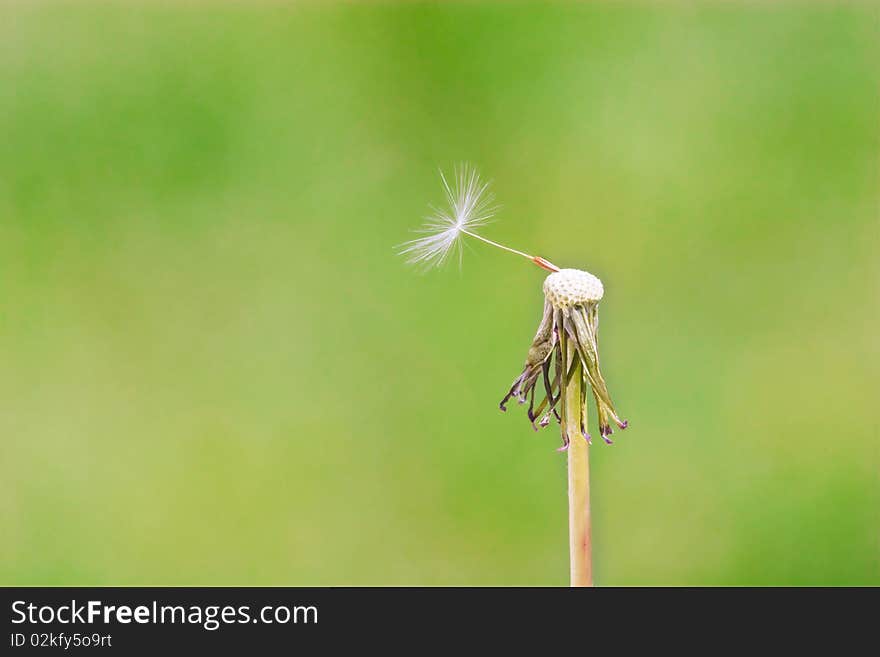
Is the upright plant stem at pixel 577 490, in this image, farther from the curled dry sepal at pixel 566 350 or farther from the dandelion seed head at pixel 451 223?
the dandelion seed head at pixel 451 223

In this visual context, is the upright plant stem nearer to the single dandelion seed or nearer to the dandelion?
the dandelion

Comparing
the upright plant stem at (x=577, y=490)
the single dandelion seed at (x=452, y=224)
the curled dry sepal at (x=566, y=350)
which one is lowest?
the upright plant stem at (x=577, y=490)

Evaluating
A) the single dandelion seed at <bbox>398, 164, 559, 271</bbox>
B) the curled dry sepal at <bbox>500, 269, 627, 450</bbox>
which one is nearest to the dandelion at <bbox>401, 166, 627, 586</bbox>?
the curled dry sepal at <bbox>500, 269, 627, 450</bbox>

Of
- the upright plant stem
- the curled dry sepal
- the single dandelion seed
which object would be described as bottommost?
the upright plant stem

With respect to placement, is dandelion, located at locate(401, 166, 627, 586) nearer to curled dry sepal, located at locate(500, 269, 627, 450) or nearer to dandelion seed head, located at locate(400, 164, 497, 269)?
curled dry sepal, located at locate(500, 269, 627, 450)

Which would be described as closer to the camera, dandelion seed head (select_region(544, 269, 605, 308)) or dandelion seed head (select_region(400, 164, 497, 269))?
dandelion seed head (select_region(544, 269, 605, 308))

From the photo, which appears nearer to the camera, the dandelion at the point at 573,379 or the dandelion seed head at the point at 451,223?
the dandelion at the point at 573,379

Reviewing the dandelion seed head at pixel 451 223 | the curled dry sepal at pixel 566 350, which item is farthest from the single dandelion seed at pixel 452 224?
the curled dry sepal at pixel 566 350

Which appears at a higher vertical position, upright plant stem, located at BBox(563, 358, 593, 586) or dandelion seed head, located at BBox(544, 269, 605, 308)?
dandelion seed head, located at BBox(544, 269, 605, 308)
